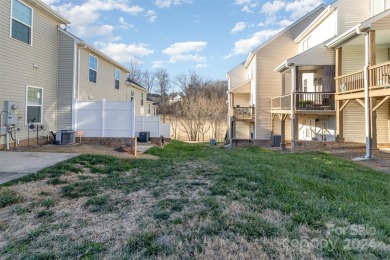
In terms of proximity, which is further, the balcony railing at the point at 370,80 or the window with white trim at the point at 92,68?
the window with white trim at the point at 92,68

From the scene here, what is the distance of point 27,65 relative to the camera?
11.0m

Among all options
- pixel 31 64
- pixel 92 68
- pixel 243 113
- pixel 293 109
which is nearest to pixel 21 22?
pixel 31 64

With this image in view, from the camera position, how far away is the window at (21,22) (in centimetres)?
1022

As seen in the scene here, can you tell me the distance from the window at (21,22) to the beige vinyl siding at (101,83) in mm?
3019

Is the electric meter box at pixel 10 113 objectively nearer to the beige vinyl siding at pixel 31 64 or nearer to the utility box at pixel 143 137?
the beige vinyl siding at pixel 31 64

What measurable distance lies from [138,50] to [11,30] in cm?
4765

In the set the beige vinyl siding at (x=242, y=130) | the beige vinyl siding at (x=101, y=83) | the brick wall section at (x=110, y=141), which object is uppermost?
the beige vinyl siding at (x=101, y=83)

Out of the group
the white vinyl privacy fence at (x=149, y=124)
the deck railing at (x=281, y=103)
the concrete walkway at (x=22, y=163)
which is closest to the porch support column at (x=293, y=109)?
the deck railing at (x=281, y=103)

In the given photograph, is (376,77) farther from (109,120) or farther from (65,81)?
(65,81)

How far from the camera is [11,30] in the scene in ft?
32.9

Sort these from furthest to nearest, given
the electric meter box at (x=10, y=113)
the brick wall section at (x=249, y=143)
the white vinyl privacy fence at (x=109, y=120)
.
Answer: the brick wall section at (x=249, y=143)
the white vinyl privacy fence at (x=109, y=120)
the electric meter box at (x=10, y=113)

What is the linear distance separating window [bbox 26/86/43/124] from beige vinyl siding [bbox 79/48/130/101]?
229 cm

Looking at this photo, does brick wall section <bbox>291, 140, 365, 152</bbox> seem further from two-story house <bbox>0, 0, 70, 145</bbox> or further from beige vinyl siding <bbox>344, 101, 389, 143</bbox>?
two-story house <bbox>0, 0, 70, 145</bbox>

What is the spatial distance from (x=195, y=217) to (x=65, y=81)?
11.9 meters
